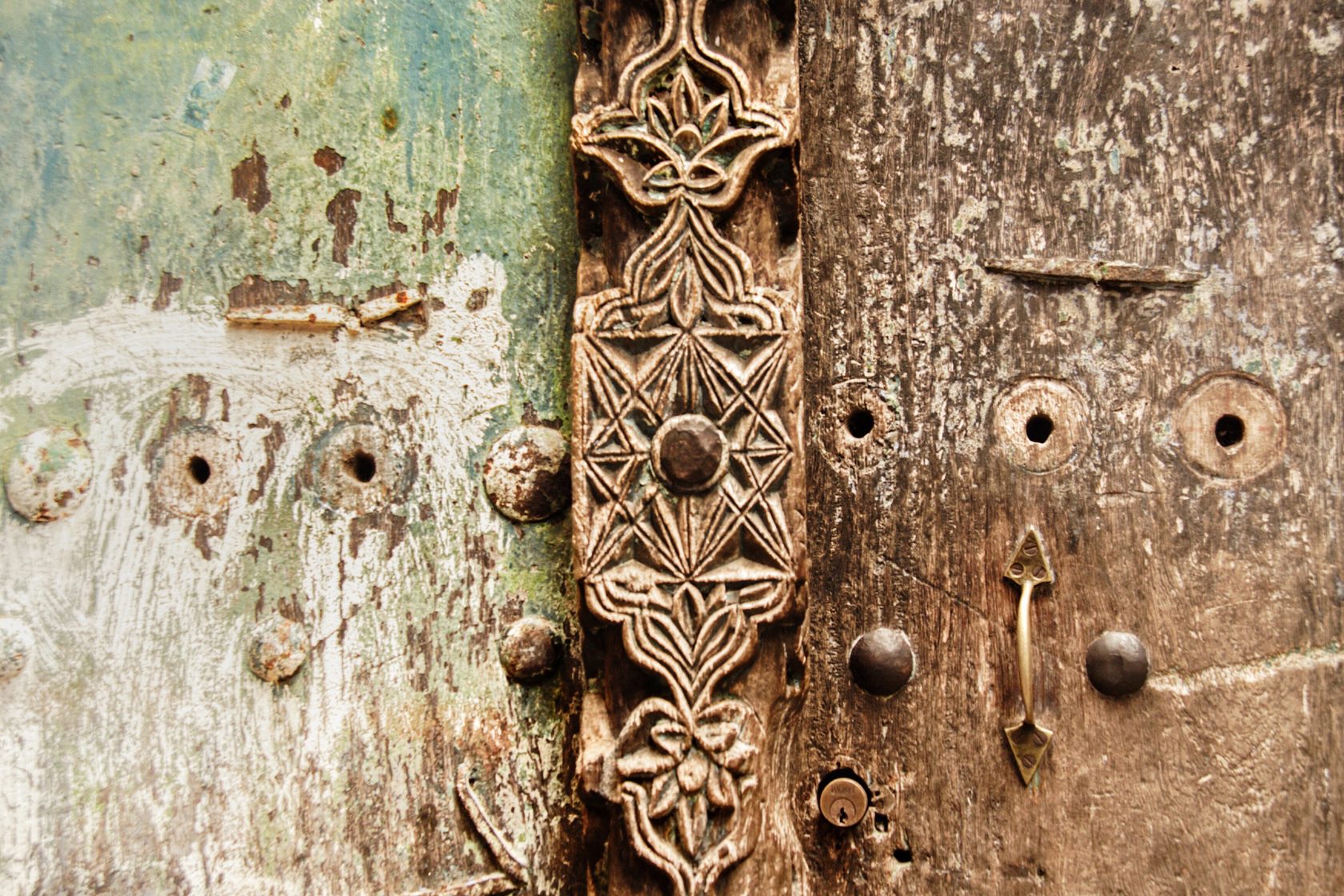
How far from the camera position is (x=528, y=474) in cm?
96

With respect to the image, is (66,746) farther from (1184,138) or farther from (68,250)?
(1184,138)

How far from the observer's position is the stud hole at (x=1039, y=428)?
3.22ft

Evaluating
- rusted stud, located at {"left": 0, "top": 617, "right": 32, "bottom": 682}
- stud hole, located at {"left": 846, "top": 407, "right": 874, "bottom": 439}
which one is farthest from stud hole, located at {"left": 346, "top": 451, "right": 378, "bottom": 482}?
stud hole, located at {"left": 846, "top": 407, "right": 874, "bottom": 439}

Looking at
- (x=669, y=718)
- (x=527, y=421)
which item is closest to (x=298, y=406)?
(x=527, y=421)

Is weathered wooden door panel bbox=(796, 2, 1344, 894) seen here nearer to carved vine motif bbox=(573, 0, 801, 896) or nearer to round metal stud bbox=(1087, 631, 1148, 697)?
round metal stud bbox=(1087, 631, 1148, 697)

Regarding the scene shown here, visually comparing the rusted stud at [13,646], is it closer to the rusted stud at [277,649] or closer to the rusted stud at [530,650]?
the rusted stud at [277,649]

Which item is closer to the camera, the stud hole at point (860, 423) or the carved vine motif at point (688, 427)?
the carved vine motif at point (688, 427)

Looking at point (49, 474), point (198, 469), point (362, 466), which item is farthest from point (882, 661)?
point (49, 474)

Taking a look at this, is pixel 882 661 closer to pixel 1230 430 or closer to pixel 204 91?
pixel 1230 430

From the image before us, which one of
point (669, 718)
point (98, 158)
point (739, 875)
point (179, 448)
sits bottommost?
point (739, 875)

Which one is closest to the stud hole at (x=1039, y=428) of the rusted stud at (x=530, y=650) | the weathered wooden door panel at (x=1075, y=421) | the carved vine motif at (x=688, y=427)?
the weathered wooden door panel at (x=1075, y=421)

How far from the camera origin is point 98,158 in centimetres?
98

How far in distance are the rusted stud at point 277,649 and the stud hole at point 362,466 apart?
0.50 feet

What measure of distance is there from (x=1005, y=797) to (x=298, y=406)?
788mm
